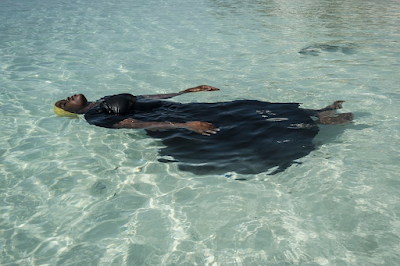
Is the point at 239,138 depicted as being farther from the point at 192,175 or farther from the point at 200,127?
the point at 192,175

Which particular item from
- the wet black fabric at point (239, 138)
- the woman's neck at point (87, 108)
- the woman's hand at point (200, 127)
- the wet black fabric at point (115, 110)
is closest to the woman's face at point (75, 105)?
the woman's neck at point (87, 108)

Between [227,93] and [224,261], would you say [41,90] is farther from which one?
[224,261]

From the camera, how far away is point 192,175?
4.25 metres

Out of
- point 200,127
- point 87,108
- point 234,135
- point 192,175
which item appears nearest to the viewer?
point 192,175

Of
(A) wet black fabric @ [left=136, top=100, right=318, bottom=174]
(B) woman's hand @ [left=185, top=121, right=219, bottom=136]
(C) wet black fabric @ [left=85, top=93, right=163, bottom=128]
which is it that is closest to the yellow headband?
(C) wet black fabric @ [left=85, top=93, right=163, bottom=128]

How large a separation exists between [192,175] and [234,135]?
84 centimetres

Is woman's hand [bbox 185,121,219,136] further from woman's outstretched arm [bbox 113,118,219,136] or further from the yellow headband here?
the yellow headband

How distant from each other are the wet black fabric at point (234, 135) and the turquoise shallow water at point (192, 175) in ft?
0.53

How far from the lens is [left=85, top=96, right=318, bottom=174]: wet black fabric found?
435cm

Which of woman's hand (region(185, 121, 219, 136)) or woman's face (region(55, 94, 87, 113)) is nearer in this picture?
woman's hand (region(185, 121, 219, 136))

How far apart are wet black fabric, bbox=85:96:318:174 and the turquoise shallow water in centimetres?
16

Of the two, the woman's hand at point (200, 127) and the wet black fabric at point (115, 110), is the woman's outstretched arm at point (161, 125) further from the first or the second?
the wet black fabric at point (115, 110)

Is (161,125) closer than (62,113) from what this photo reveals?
Yes

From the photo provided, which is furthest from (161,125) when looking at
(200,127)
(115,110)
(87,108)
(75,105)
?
(75,105)
